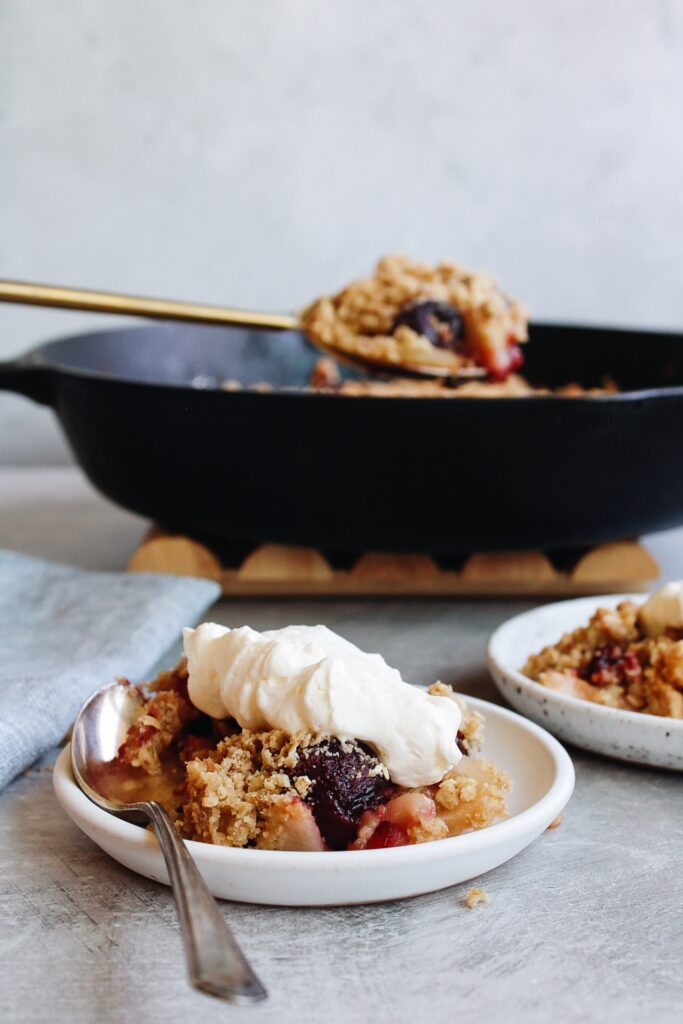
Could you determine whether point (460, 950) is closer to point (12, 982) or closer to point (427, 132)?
point (12, 982)

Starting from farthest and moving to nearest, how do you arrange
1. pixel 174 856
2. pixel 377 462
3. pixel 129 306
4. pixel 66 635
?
pixel 129 306 < pixel 377 462 < pixel 66 635 < pixel 174 856

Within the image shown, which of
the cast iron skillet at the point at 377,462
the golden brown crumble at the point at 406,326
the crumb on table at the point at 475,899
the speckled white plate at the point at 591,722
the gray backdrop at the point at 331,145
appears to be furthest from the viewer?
the gray backdrop at the point at 331,145

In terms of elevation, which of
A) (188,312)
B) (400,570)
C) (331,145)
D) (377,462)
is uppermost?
(331,145)

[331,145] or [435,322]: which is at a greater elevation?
[331,145]

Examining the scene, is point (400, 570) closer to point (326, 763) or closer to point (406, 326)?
point (406, 326)

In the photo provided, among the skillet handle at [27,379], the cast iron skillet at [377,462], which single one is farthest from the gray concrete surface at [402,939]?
the skillet handle at [27,379]

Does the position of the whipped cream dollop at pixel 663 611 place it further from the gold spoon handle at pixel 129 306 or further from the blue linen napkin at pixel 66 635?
the gold spoon handle at pixel 129 306

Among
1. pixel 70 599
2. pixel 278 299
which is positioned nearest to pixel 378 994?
pixel 70 599

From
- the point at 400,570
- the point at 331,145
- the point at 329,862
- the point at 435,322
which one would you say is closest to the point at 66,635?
the point at 400,570
